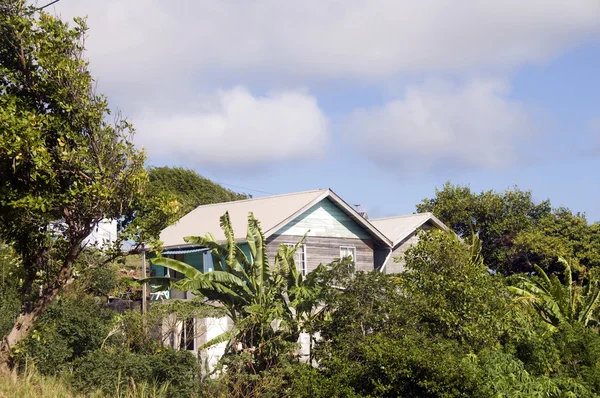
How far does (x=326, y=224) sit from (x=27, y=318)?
14.8 metres


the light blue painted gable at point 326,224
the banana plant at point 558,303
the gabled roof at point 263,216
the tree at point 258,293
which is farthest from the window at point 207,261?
the banana plant at point 558,303

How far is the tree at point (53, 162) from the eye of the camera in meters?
13.6

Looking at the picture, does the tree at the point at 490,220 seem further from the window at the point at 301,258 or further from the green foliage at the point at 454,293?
the green foliage at the point at 454,293

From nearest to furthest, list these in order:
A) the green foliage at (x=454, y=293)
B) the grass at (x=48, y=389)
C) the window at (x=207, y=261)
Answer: the grass at (x=48, y=389)
the green foliage at (x=454, y=293)
the window at (x=207, y=261)

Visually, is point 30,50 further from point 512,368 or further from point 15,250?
point 512,368

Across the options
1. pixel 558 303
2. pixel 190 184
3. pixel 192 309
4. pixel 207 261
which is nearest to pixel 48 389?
pixel 192 309

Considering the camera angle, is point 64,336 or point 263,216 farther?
point 263,216

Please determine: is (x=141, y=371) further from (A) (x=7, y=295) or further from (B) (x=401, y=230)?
Result: (B) (x=401, y=230)

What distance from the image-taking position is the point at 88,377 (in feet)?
51.4

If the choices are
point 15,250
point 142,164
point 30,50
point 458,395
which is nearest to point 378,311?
point 458,395

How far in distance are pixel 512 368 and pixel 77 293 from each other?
1317 centimetres

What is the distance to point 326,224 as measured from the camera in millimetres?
27922

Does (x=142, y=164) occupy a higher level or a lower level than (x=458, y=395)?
higher

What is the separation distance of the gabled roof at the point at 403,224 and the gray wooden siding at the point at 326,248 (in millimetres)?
1238
